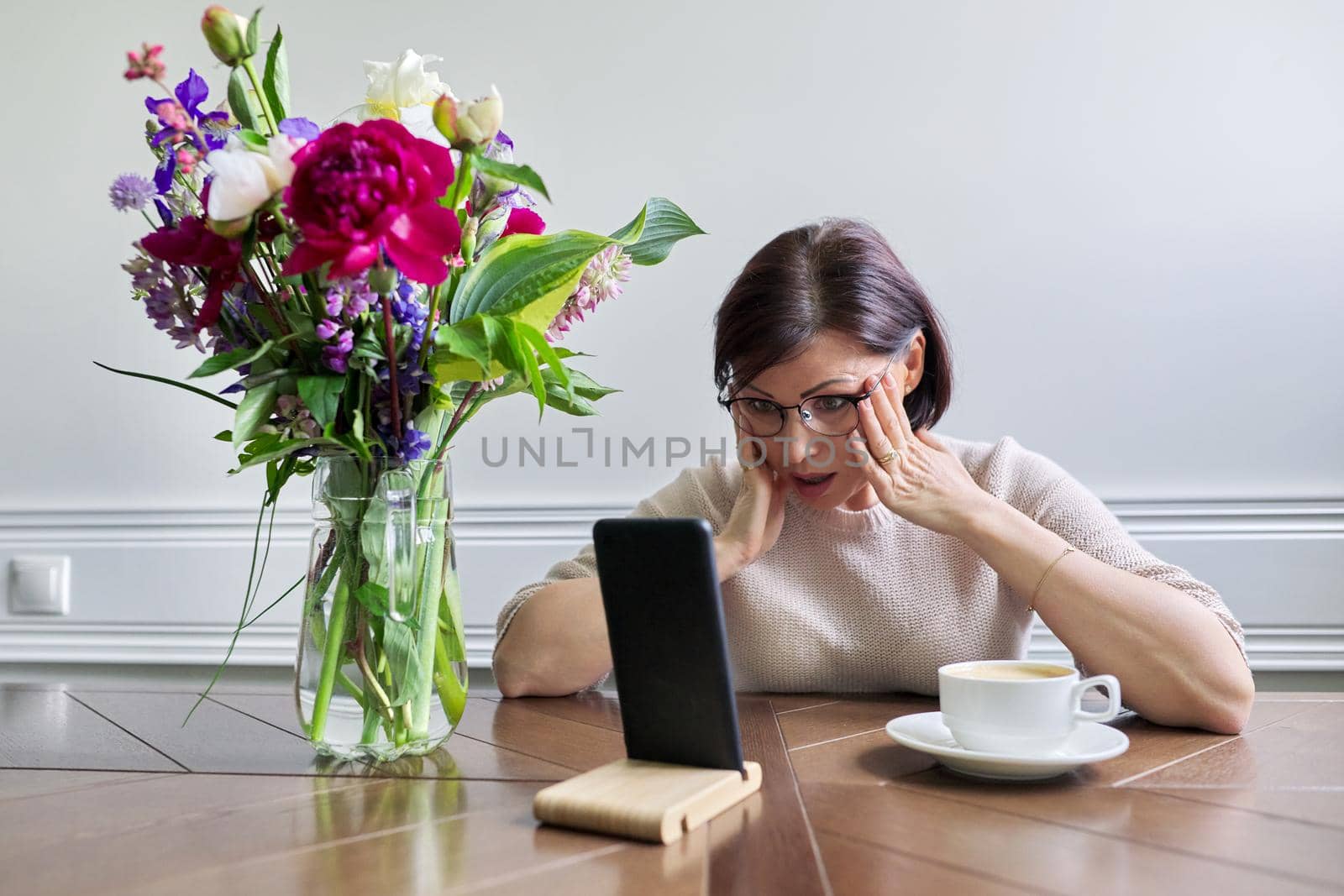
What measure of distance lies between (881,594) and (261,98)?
930 mm

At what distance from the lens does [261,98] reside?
790 millimetres

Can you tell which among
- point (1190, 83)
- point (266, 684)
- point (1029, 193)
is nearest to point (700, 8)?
point (1029, 193)

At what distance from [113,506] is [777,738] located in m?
1.59

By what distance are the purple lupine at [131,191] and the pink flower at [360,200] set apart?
0.13 m

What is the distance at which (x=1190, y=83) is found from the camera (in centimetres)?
177

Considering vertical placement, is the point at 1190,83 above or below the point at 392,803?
above

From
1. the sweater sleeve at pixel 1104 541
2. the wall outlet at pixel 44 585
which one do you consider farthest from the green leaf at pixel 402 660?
the wall outlet at pixel 44 585

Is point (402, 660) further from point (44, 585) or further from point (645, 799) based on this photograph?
point (44, 585)

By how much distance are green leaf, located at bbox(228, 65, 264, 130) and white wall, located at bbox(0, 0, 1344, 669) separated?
113 centimetres

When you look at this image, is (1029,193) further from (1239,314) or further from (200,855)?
(200,855)

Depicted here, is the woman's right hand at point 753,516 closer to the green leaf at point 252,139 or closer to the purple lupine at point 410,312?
the purple lupine at point 410,312

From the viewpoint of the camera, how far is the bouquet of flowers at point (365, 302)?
69 cm

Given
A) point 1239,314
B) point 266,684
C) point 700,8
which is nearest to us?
point 1239,314

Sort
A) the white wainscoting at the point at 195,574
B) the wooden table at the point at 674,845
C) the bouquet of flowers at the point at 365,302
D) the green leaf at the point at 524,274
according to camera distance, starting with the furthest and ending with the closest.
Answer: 1. the white wainscoting at the point at 195,574
2. the green leaf at the point at 524,274
3. the bouquet of flowers at the point at 365,302
4. the wooden table at the point at 674,845
